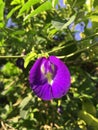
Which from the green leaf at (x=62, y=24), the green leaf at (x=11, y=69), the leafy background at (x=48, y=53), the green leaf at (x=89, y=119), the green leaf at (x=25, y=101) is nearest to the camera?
the green leaf at (x=62, y=24)

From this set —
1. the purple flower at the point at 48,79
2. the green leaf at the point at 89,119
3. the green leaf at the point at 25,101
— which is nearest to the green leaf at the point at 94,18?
the purple flower at the point at 48,79

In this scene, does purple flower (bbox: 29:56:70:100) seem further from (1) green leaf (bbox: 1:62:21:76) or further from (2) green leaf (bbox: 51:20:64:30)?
(1) green leaf (bbox: 1:62:21:76)

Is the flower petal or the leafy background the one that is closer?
the flower petal

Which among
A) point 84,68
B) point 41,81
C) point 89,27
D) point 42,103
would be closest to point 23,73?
point 42,103

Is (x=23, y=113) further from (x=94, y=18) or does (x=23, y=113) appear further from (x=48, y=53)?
(x=94, y=18)

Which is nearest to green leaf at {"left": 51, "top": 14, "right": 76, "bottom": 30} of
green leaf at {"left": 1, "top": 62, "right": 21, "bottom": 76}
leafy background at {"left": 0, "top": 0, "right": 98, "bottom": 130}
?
leafy background at {"left": 0, "top": 0, "right": 98, "bottom": 130}

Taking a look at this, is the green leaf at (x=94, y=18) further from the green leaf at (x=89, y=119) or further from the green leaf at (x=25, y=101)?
the green leaf at (x=25, y=101)

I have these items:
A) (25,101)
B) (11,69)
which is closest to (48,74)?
(25,101)
